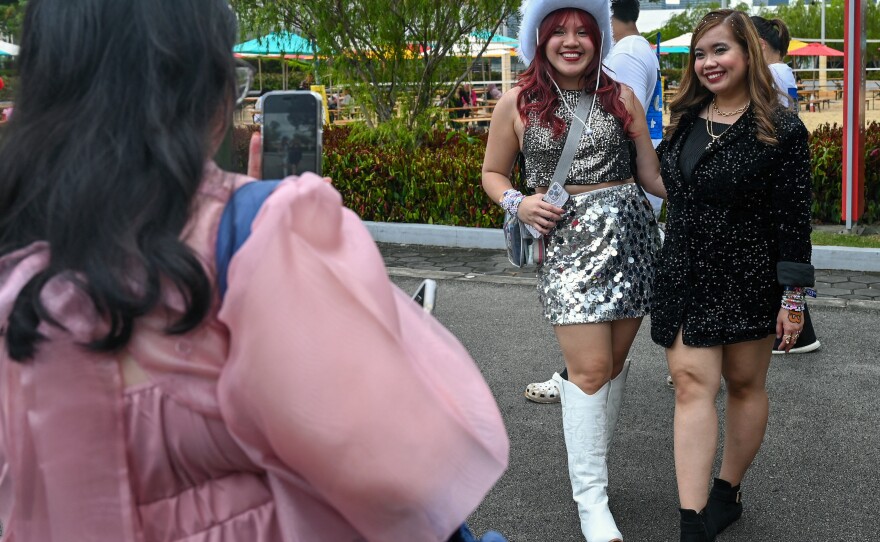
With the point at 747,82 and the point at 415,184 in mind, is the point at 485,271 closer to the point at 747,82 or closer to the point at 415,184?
the point at 415,184

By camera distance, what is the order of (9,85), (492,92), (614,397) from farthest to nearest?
(492,92)
(614,397)
(9,85)

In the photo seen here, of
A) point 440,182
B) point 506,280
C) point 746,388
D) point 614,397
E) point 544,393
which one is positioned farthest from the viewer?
point 440,182

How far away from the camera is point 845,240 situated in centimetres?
805

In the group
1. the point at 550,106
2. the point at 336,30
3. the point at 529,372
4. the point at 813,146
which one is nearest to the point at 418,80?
the point at 336,30

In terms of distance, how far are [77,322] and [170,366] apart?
0.12m

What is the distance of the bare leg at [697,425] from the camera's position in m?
3.38

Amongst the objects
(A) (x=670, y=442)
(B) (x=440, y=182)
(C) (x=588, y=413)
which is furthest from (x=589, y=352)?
(B) (x=440, y=182)

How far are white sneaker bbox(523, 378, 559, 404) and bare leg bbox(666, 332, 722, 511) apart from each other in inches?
65.9

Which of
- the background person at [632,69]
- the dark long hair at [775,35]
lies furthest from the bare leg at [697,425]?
the dark long hair at [775,35]

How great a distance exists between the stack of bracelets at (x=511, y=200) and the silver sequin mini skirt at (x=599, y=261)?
17 cm

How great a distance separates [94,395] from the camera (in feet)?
4.28

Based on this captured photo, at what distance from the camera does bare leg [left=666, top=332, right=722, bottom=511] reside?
3383mm

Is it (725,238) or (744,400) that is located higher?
(725,238)

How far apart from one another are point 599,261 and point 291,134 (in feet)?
6.72
